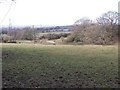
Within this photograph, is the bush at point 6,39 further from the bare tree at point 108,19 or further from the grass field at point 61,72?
the bare tree at point 108,19

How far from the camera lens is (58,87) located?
4.67 m

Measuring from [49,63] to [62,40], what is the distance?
473 cm

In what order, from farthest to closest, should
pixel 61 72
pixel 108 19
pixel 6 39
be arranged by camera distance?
pixel 6 39 → pixel 108 19 → pixel 61 72

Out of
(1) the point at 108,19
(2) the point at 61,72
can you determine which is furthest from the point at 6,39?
(2) the point at 61,72

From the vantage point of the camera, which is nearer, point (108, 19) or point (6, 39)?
point (108, 19)

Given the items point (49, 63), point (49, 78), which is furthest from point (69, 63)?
point (49, 78)

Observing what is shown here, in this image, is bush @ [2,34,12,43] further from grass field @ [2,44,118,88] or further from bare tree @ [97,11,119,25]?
bare tree @ [97,11,119,25]

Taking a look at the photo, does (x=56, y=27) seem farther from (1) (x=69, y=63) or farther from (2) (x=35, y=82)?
(2) (x=35, y=82)

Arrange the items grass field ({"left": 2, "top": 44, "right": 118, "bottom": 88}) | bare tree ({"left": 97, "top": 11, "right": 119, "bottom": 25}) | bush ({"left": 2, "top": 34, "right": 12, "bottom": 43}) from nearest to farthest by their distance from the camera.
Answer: grass field ({"left": 2, "top": 44, "right": 118, "bottom": 88}) < bare tree ({"left": 97, "top": 11, "right": 119, "bottom": 25}) < bush ({"left": 2, "top": 34, "right": 12, "bottom": 43})

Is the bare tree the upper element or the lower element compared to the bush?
upper

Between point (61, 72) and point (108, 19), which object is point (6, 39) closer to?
point (108, 19)

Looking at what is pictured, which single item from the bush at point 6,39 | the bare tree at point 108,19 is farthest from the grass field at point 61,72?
the bush at point 6,39

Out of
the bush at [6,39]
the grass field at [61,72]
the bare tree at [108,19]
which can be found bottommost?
the grass field at [61,72]

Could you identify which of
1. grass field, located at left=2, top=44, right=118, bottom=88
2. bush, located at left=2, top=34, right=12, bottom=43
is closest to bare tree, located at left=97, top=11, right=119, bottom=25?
grass field, located at left=2, top=44, right=118, bottom=88
